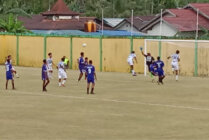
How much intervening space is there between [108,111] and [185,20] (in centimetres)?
3912

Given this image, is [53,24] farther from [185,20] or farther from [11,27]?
[185,20]

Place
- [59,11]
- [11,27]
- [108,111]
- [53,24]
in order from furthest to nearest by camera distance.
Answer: [59,11], [53,24], [11,27], [108,111]

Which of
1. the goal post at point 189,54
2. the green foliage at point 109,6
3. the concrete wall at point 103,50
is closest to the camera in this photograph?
the goal post at point 189,54

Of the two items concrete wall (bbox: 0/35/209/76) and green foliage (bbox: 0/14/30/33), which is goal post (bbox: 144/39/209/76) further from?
green foliage (bbox: 0/14/30/33)

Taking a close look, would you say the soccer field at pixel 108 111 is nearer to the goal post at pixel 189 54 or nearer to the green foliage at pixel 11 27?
the goal post at pixel 189 54

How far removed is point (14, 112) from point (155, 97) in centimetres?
751

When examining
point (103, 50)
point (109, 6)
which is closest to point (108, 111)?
point (103, 50)

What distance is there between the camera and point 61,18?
80.1 meters

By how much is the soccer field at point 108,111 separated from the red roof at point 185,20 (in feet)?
76.0

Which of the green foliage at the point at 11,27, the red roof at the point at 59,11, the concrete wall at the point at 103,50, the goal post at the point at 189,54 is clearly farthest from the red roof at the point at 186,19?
the goal post at the point at 189,54

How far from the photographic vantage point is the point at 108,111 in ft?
78.2

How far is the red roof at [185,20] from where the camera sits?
6030cm

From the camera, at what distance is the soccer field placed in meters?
18.5

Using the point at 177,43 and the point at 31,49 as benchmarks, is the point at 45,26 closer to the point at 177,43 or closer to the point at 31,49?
the point at 31,49
